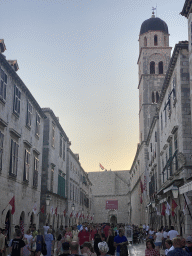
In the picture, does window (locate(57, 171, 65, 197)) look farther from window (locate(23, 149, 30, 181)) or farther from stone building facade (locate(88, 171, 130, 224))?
stone building facade (locate(88, 171, 130, 224))

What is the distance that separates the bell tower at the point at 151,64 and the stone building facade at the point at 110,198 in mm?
30829

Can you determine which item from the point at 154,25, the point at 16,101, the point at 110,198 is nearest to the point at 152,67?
the point at 154,25

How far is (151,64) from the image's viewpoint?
51094 mm

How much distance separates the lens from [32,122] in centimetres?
2498

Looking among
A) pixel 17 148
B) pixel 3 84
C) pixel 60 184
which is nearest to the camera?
pixel 3 84

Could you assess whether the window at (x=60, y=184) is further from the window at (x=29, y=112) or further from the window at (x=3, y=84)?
the window at (x=3, y=84)

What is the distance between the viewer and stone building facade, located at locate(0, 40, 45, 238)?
60.9ft

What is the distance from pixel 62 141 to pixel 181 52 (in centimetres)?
1969

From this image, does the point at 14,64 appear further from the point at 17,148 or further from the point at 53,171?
the point at 53,171

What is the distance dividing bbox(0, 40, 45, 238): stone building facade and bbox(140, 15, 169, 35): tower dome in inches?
1187

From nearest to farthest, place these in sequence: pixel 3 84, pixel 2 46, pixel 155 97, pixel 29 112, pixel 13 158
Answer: pixel 3 84 → pixel 2 46 → pixel 13 158 → pixel 29 112 → pixel 155 97

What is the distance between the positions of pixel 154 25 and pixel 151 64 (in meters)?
5.65

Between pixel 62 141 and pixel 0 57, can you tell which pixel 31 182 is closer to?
pixel 0 57

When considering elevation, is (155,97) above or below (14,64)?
above
